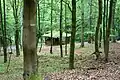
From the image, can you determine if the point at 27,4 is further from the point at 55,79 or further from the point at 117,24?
the point at 117,24

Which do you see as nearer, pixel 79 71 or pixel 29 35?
pixel 29 35

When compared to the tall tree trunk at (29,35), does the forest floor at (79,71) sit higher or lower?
lower

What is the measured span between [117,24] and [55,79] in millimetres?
33883

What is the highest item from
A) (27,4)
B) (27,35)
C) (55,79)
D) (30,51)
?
(27,4)

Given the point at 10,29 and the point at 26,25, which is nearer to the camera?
the point at 26,25

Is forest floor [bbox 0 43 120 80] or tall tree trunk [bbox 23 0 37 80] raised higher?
tall tree trunk [bbox 23 0 37 80]

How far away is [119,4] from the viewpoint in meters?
35.5

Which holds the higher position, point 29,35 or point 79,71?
point 29,35

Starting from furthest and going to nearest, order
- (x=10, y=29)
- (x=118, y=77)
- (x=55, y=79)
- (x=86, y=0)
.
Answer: (x=10, y=29), (x=86, y=0), (x=55, y=79), (x=118, y=77)

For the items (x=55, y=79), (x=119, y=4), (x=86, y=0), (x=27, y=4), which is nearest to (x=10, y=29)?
(x=86, y=0)

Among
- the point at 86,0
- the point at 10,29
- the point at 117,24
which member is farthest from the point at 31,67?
the point at 117,24

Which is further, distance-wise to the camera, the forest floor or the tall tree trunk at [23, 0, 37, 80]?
the forest floor

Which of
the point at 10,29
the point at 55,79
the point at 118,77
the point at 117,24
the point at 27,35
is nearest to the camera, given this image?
the point at 27,35

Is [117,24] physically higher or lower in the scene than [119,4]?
lower
